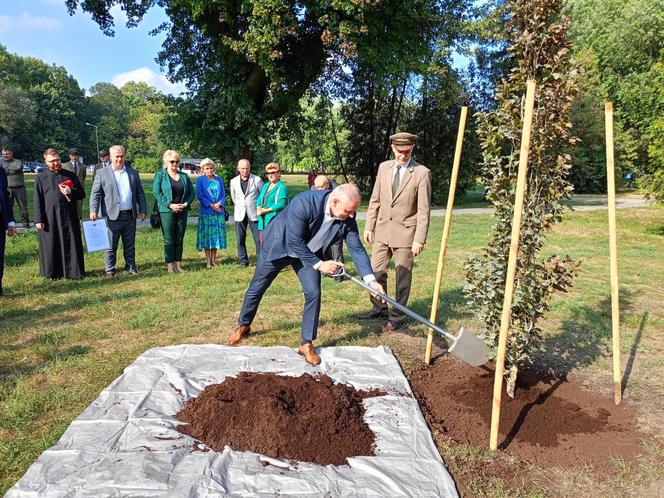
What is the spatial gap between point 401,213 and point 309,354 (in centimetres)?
191

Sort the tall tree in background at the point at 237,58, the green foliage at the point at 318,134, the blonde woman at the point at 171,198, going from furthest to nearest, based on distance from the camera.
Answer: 1. the green foliage at the point at 318,134
2. the tall tree in background at the point at 237,58
3. the blonde woman at the point at 171,198

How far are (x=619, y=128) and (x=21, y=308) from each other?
3274cm

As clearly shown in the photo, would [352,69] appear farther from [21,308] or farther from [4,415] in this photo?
[4,415]

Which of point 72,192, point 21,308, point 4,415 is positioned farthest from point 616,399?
point 72,192

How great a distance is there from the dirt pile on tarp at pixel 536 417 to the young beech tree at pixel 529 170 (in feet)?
0.93

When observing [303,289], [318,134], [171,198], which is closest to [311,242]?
[303,289]

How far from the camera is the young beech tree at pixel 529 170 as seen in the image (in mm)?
3412

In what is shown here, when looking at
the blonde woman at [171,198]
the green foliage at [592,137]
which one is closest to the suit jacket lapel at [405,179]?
the blonde woman at [171,198]

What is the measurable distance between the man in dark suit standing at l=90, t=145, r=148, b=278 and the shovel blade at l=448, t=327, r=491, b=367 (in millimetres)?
5659

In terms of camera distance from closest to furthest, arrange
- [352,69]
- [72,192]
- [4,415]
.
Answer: [4,415], [72,192], [352,69]

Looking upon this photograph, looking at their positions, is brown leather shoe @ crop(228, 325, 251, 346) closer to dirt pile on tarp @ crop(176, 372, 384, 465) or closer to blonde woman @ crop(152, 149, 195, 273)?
dirt pile on tarp @ crop(176, 372, 384, 465)

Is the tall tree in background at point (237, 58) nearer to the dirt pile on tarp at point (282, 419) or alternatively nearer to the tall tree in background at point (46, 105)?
the dirt pile on tarp at point (282, 419)

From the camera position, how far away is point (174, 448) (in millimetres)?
2963

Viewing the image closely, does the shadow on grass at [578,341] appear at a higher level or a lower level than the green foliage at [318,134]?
lower
